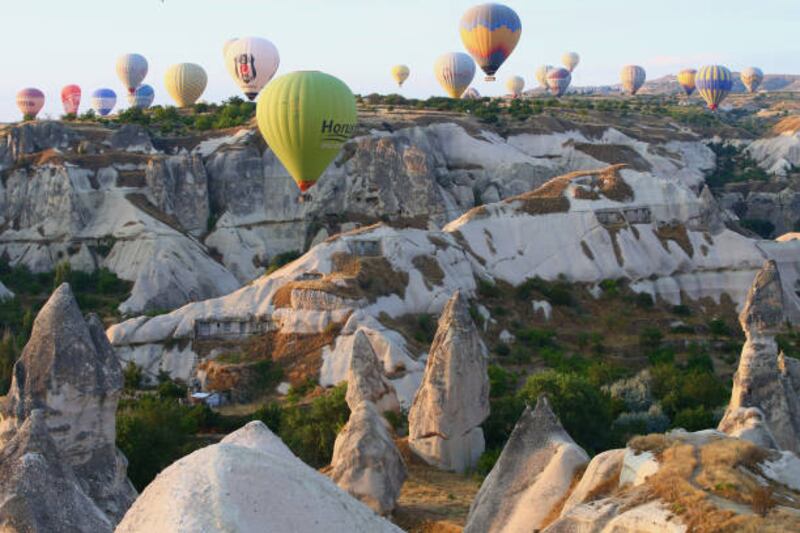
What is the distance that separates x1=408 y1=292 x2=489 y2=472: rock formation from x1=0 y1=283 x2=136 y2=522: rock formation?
8.61 m

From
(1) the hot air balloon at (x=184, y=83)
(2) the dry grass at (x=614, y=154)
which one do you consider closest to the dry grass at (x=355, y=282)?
(2) the dry grass at (x=614, y=154)

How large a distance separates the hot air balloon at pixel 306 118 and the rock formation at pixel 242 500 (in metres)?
34.7

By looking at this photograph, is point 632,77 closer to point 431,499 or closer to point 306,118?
point 306,118

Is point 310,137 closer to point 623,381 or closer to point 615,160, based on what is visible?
point 623,381

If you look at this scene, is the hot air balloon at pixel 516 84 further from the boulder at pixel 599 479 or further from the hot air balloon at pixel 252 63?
the boulder at pixel 599 479

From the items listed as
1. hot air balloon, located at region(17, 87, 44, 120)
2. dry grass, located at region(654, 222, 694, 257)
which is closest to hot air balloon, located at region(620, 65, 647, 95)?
hot air balloon, located at region(17, 87, 44, 120)

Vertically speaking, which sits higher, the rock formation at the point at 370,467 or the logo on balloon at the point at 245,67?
the logo on balloon at the point at 245,67

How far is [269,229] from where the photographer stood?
5872 cm

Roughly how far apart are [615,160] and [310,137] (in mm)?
29259

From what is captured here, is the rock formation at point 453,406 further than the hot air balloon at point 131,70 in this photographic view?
No

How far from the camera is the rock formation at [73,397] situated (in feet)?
46.8

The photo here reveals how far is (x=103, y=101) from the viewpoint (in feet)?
321

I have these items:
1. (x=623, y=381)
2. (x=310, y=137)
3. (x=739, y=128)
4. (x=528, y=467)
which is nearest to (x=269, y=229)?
(x=310, y=137)

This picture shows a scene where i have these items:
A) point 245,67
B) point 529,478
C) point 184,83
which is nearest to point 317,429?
point 529,478
